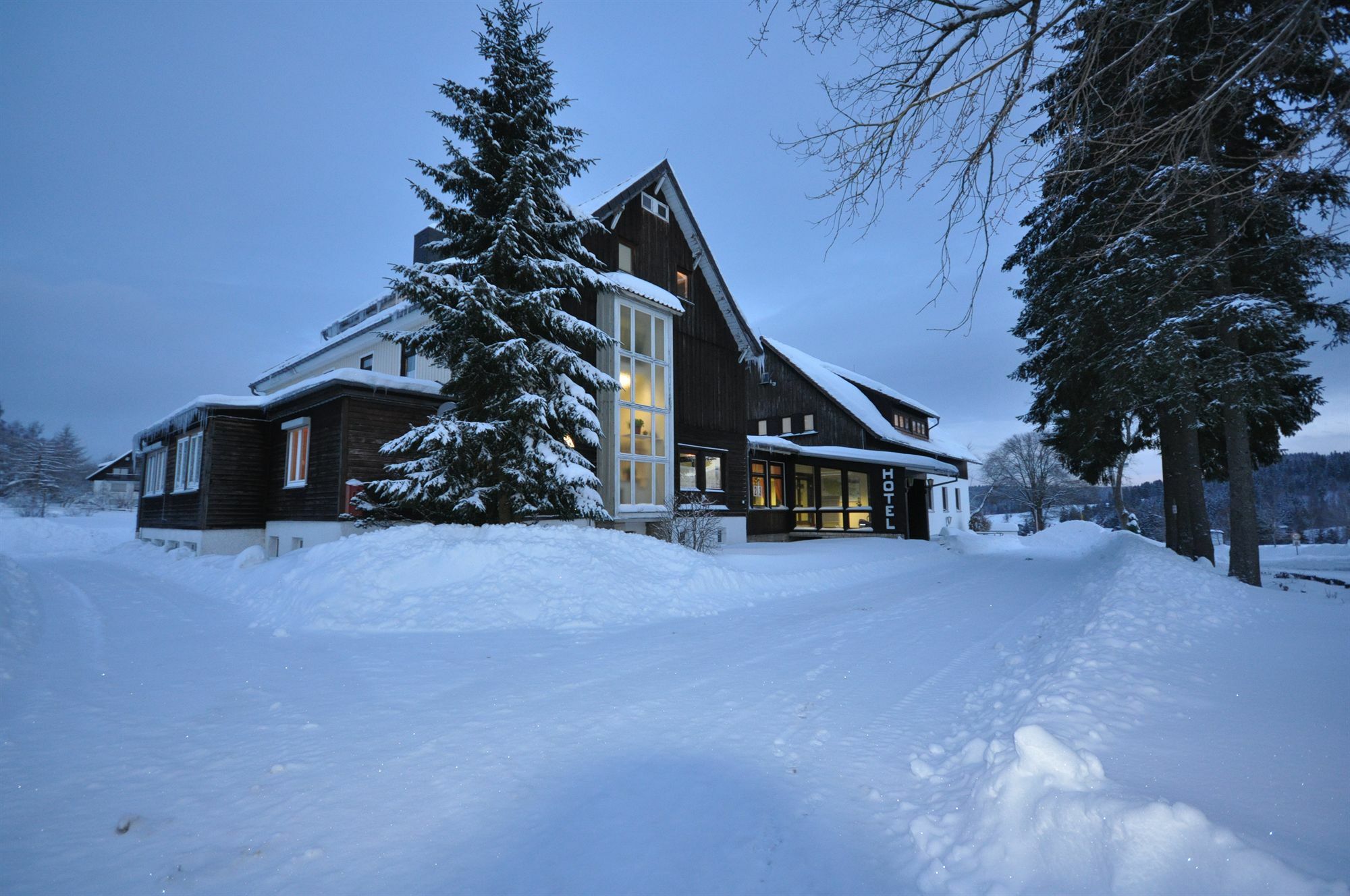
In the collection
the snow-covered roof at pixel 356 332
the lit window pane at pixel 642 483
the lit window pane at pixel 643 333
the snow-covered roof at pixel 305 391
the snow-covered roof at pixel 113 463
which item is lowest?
the lit window pane at pixel 642 483

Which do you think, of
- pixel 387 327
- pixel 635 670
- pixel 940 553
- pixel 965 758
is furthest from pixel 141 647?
pixel 940 553

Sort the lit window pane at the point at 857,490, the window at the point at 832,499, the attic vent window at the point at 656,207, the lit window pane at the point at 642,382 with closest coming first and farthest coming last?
the lit window pane at the point at 642,382 → the attic vent window at the point at 656,207 → the window at the point at 832,499 → the lit window pane at the point at 857,490

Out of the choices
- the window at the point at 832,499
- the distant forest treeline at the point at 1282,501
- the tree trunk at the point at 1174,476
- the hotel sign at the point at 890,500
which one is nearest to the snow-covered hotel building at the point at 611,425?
the window at the point at 832,499

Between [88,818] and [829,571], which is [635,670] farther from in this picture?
[829,571]

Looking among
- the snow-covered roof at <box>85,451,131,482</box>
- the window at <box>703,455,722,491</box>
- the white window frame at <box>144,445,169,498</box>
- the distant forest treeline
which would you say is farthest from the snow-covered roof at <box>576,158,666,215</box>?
the distant forest treeline

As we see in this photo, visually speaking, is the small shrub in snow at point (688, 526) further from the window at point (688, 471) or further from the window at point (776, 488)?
the window at point (776, 488)

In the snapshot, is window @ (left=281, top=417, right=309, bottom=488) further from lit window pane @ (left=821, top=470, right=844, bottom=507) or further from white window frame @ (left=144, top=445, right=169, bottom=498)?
lit window pane @ (left=821, top=470, right=844, bottom=507)

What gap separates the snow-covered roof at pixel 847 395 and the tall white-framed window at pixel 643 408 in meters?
12.6

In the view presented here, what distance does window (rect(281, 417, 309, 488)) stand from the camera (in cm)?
1493

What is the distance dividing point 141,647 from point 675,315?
14329 mm

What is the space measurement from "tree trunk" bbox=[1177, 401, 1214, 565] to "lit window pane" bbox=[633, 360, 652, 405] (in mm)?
12631

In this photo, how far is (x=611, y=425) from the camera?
15.1 metres

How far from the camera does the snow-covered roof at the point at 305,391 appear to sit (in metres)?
13.2

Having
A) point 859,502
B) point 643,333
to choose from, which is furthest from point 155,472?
point 859,502
